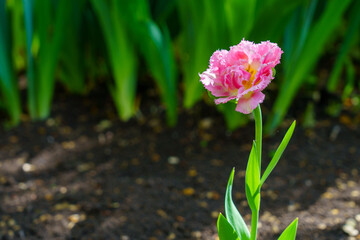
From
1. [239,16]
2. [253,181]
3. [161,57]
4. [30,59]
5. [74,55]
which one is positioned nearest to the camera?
[253,181]

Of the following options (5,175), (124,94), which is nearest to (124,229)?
(5,175)

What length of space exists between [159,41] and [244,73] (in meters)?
0.91

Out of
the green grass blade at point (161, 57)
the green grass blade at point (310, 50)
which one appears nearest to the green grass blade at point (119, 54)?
the green grass blade at point (161, 57)

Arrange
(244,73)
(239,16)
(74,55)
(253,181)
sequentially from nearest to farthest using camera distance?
1. (244,73)
2. (253,181)
3. (239,16)
4. (74,55)

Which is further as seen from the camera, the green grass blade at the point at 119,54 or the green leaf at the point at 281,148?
the green grass blade at the point at 119,54

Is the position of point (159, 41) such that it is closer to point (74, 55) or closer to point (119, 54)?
point (119, 54)

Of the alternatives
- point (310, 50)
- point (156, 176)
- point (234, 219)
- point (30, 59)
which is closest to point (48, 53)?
point (30, 59)

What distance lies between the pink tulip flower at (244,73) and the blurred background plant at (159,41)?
770mm

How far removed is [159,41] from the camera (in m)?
1.47

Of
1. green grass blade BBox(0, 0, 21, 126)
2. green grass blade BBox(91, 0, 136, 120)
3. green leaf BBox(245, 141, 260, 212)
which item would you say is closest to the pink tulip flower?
green leaf BBox(245, 141, 260, 212)

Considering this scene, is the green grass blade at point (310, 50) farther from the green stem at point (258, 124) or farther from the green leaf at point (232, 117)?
the green stem at point (258, 124)

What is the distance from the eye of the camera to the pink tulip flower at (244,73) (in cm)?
60

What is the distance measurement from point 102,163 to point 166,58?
1.37 feet

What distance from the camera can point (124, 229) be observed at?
1157 millimetres
